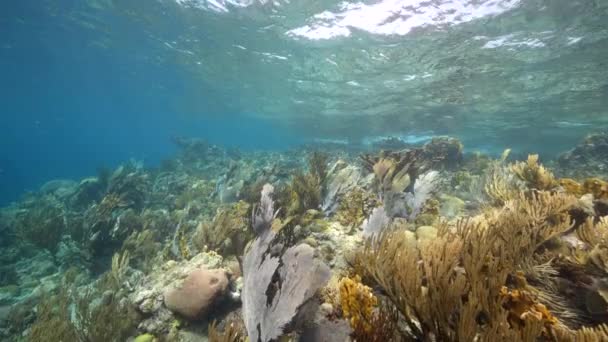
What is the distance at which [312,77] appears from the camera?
22.2 m

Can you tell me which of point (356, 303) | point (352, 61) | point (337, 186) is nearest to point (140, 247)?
point (337, 186)

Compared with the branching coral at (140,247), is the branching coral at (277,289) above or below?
above

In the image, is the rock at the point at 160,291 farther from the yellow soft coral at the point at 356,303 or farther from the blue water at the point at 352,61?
the blue water at the point at 352,61

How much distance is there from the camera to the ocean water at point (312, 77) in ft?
29.0

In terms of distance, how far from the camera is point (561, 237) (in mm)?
3326

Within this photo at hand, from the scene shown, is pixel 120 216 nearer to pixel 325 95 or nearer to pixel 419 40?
pixel 419 40

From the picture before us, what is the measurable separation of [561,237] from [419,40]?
13.6 metres

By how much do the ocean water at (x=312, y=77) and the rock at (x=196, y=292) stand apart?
436 mm

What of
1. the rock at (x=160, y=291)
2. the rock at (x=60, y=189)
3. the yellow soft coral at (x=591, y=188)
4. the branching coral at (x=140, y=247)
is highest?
the yellow soft coral at (x=591, y=188)

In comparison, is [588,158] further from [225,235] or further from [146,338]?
[146,338]

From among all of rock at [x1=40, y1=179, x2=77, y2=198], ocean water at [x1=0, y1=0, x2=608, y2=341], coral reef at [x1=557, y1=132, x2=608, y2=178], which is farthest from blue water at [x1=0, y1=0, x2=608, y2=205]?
rock at [x1=40, y1=179, x2=77, y2=198]

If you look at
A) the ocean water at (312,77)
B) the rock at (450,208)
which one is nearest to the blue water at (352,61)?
the ocean water at (312,77)

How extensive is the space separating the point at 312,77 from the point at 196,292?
20493mm

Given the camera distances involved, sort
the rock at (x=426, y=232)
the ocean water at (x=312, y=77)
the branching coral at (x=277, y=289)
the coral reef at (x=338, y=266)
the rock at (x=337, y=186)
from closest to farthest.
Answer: the coral reef at (x=338, y=266)
the branching coral at (x=277, y=289)
the rock at (x=426, y=232)
the rock at (x=337, y=186)
the ocean water at (x=312, y=77)
